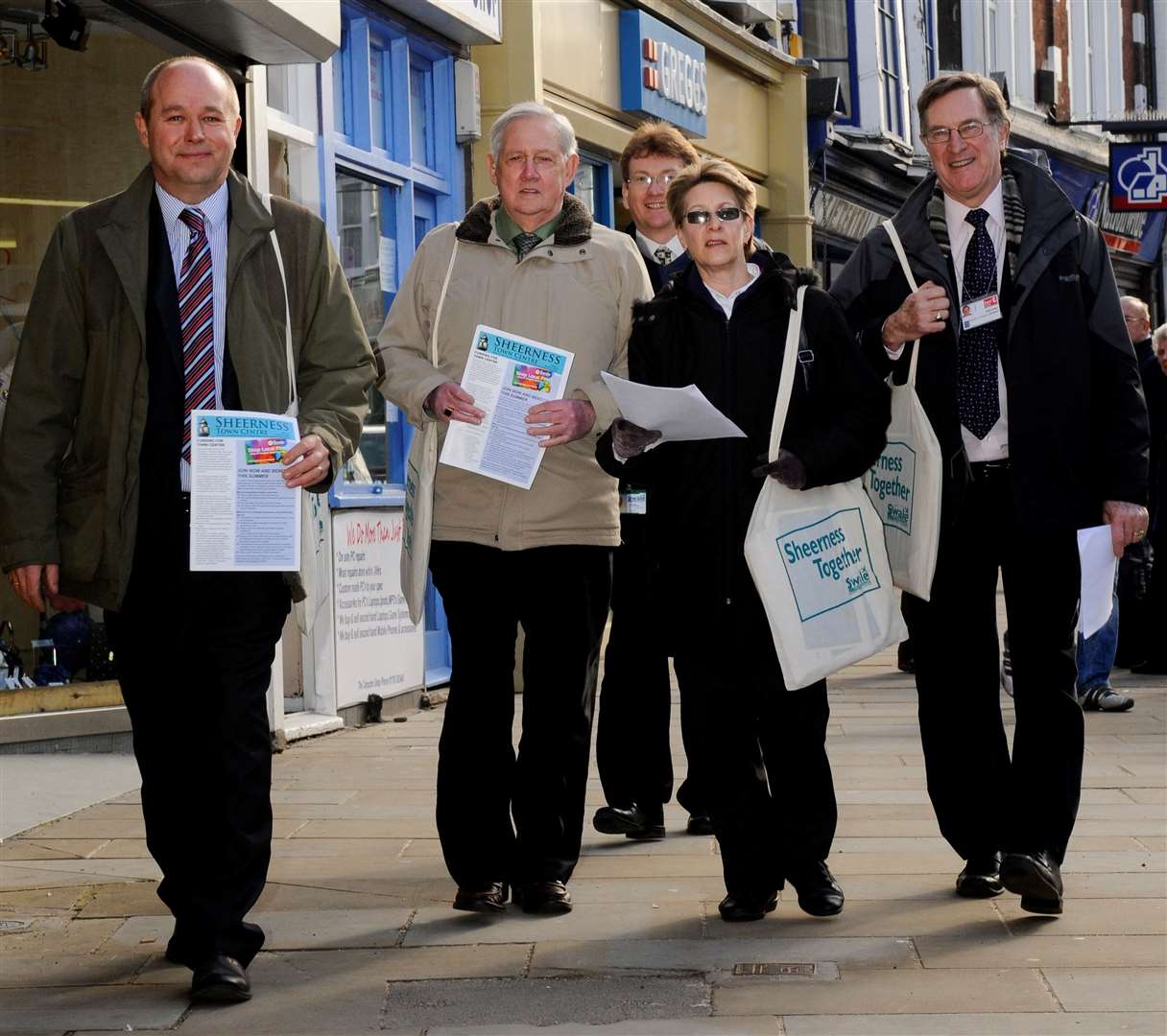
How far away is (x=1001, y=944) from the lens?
5051mm

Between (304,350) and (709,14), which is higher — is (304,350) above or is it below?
below

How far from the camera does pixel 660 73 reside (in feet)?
48.3

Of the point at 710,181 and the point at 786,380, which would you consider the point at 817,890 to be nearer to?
the point at 786,380

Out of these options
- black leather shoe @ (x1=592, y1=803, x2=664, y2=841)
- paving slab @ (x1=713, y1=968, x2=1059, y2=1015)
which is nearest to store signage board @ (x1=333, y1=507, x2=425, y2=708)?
black leather shoe @ (x1=592, y1=803, x2=664, y2=841)

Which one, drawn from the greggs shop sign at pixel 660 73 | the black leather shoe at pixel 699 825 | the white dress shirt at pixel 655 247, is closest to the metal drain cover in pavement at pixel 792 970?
the black leather shoe at pixel 699 825

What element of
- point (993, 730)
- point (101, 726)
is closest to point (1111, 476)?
point (993, 730)

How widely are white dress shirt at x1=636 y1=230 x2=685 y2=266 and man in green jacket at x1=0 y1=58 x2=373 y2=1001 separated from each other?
1.93 m

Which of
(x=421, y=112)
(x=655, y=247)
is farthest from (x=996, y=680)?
(x=421, y=112)

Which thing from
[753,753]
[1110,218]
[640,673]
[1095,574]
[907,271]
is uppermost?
[1110,218]

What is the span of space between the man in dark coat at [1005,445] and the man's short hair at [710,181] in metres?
0.48

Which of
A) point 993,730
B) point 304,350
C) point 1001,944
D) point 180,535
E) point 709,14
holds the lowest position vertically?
point 1001,944

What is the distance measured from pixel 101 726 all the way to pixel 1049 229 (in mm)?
4778

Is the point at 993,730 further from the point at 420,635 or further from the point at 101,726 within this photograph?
the point at 420,635

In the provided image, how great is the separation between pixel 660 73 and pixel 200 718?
10.5 m
